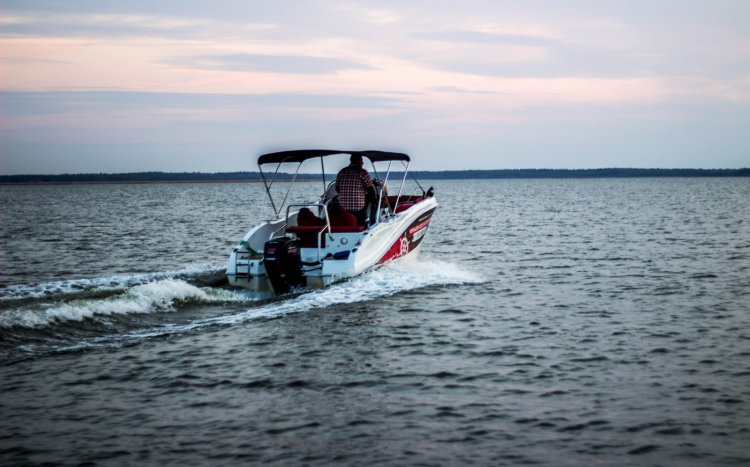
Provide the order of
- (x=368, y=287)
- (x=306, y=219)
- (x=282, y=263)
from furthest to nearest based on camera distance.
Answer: (x=306, y=219)
(x=368, y=287)
(x=282, y=263)

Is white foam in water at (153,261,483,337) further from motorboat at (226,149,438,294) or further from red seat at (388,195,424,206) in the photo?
red seat at (388,195,424,206)

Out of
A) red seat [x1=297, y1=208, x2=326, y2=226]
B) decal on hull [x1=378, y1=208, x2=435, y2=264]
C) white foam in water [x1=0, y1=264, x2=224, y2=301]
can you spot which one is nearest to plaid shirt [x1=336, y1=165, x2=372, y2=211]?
red seat [x1=297, y1=208, x2=326, y2=226]

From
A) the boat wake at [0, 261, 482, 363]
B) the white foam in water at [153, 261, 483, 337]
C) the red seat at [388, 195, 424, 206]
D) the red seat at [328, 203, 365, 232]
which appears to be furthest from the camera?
the red seat at [388, 195, 424, 206]

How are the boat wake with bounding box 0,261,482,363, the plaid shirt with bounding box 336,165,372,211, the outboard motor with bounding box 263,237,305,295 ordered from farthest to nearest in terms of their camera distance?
the plaid shirt with bounding box 336,165,372,211
the outboard motor with bounding box 263,237,305,295
the boat wake with bounding box 0,261,482,363

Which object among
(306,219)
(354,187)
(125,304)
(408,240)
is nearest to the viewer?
(125,304)

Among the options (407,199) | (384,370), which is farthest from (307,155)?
(384,370)

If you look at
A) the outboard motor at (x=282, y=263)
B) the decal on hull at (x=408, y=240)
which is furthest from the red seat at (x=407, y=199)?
the outboard motor at (x=282, y=263)

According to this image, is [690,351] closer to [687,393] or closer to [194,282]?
[687,393]

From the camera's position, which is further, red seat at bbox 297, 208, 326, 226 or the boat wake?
red seat at bbox 297, 208, 326, 226

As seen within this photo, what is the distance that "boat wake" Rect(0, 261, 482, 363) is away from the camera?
26.1ft

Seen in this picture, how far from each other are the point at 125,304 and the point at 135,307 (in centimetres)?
15

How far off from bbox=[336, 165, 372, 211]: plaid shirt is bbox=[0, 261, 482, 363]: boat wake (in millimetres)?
1396

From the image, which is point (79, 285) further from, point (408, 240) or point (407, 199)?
point (407, 199)

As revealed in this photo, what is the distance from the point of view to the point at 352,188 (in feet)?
40.5
